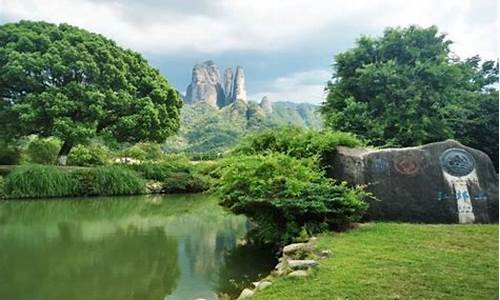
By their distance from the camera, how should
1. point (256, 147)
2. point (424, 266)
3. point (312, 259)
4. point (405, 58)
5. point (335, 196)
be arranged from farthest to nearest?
point (405, 58) < point (256, 147) < point (335, 196) < point (312, 259) < point (424, 266)

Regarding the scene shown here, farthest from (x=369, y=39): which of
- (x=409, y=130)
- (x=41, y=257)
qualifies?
(x=41, y=257)

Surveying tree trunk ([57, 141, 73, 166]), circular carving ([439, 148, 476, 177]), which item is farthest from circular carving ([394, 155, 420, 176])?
tree trunk ([57, 141, 73, 166])

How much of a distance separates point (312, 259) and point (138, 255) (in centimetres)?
271

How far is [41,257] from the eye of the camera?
562 cm

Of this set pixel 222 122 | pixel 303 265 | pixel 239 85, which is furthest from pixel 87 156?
pixel 239 85

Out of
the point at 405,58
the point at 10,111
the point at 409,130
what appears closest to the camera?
the point at 409,130

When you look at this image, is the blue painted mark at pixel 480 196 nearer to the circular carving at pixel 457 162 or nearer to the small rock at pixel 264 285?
the circular carving at pixel 457 162

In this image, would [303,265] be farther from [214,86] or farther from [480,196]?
[214,86]

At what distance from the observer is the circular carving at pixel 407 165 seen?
5992 millimetres

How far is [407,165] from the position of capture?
604 cm

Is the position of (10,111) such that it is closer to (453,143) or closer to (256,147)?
(256,147)

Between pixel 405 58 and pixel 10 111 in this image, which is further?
pixel 10 111

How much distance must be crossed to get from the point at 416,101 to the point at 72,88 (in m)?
10.5

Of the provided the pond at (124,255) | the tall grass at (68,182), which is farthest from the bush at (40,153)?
the pond at (124,255)
